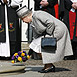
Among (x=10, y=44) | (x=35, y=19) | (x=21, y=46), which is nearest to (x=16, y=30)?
(x=10, y=44)

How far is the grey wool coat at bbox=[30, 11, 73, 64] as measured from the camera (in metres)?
5.70

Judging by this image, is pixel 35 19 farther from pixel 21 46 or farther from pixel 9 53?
pixel 21 46

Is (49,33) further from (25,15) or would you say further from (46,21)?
(25,15)

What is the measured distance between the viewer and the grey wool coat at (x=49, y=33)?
570 centimetres

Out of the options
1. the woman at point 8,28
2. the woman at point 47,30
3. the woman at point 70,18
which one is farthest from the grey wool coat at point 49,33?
the woman at point 70,18

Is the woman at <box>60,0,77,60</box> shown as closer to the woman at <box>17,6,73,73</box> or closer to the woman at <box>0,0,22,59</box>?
the woman at <box>0,0,22,59</box>

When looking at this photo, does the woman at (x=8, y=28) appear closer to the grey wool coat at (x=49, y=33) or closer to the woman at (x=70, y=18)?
the woman at (x=70, y=18)

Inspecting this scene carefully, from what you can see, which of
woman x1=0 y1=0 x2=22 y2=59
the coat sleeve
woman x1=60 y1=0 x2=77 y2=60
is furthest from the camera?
woman x1=60 y1=0 x2=77 y2=60

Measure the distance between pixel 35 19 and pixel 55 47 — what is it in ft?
1.97

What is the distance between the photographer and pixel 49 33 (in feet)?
18.8

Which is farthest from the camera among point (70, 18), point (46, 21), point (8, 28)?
point (70, 18)

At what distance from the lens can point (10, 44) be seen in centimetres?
841

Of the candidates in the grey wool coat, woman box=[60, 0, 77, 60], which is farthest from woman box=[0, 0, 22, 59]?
the grey wool coat

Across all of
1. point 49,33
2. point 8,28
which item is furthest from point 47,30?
point 8,28
